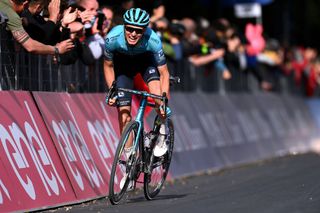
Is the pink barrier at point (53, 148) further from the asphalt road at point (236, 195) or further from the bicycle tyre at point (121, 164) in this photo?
the bicycle tyre at point (121, 164)

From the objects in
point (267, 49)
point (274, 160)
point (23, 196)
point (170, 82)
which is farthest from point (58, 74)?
point (267, 49)

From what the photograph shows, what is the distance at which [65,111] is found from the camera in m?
13.0

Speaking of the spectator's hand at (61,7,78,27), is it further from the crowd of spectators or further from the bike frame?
the bike frame

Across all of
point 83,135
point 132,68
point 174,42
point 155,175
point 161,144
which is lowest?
point 174,42

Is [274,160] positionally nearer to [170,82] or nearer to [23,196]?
[170,82]

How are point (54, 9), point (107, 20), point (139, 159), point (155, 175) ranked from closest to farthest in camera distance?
point (139, 159)
point (155, 175)
point (54, 9)
point (107, 20)

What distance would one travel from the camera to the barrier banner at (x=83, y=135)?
40.4 ft

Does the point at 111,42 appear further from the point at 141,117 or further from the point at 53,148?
the point at 53,148

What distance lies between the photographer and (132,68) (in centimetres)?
1231

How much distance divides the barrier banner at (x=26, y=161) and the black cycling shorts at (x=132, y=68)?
1.05m

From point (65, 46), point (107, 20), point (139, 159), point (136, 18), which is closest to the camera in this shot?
point (136, 18)

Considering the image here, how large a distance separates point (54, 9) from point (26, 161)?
99.4 inches

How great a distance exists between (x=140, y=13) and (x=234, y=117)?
10.1 m

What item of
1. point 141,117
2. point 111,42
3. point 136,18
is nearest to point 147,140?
point 141,117
